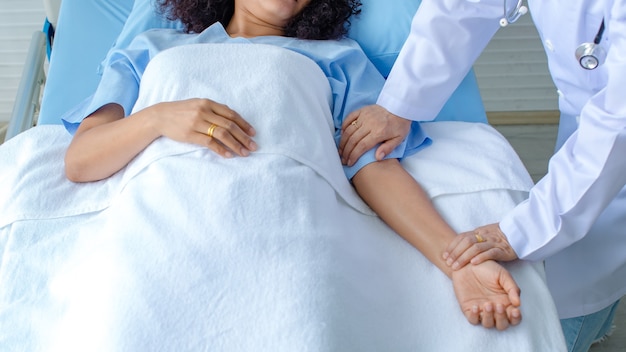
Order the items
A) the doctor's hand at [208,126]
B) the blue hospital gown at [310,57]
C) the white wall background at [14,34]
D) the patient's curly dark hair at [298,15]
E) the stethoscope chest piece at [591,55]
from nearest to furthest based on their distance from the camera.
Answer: the stethoscope chest piece at [591,55] → the doctor's hand at [208,126] → the blue hospital gown at [310,57] → the patient's curly dark hair at [298,15] → the white wall background at [14,34]

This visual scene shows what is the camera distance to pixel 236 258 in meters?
1.23

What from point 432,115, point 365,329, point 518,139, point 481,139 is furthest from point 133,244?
point 518,139

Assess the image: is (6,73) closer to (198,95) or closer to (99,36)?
(99,36)

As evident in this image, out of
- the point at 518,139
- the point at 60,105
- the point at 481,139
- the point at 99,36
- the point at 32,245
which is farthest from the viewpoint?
the point at 518,139

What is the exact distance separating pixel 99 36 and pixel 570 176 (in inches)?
54.1

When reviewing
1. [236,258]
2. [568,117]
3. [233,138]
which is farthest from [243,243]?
[568,117]

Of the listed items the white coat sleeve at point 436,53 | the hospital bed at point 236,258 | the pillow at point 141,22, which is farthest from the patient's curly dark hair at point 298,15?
the hospital bed at point 236,258

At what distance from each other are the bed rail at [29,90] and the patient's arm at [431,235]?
967mm

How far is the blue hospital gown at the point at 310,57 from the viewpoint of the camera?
66.7 inches

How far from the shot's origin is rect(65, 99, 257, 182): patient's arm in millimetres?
1410

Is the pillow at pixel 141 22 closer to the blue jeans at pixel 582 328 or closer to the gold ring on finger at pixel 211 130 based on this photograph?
the gold ring on finger at pixel 211 130

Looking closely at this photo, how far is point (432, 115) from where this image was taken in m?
1.67

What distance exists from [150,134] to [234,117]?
0.17 meters

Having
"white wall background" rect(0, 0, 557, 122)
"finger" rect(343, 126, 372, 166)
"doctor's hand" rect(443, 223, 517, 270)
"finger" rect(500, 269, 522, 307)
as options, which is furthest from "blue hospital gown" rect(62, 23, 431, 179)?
"white wall background" rect(0, 0, 557, 122)
